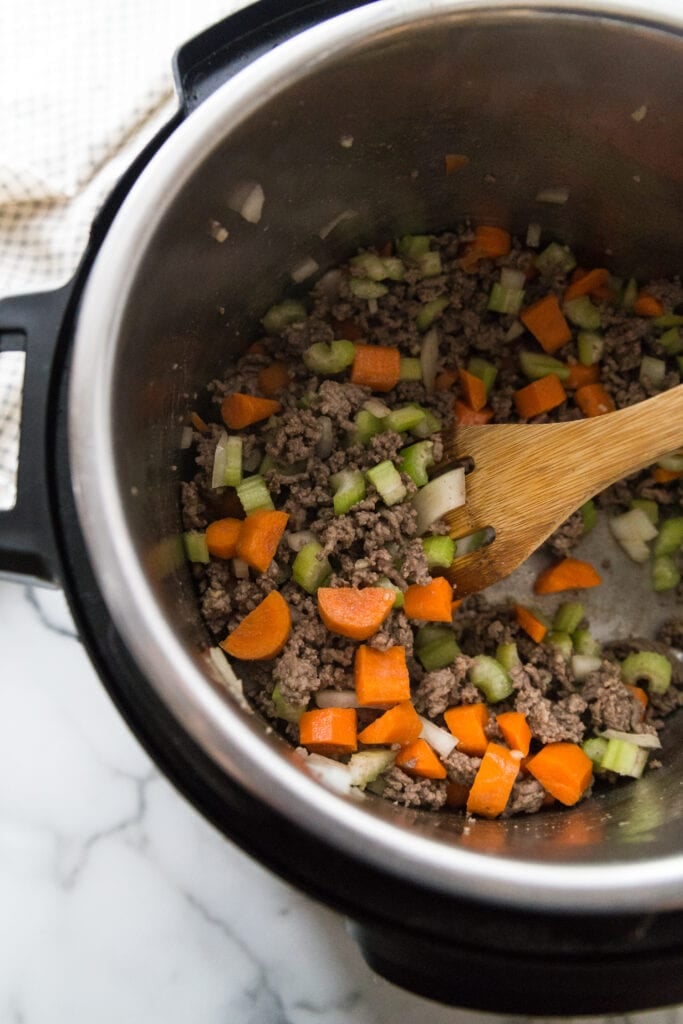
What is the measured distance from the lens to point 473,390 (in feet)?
5.53

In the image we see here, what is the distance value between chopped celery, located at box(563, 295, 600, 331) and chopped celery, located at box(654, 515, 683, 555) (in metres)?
0.42

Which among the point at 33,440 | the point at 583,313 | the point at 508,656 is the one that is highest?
the point at 33,440

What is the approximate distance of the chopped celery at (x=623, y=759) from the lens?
1.50m

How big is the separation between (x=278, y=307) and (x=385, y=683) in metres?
0.73

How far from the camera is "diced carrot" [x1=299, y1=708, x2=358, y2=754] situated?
1.37 meters

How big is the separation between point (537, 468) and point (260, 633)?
0.56 m

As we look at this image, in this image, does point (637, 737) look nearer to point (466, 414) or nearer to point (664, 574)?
point (664, 574)

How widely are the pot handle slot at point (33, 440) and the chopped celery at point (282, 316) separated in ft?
1.85

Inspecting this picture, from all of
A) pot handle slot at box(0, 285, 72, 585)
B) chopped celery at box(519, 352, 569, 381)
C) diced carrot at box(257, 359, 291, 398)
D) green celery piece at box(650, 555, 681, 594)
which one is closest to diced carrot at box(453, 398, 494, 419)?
chopped celery at box(519, 352, 569, 381)

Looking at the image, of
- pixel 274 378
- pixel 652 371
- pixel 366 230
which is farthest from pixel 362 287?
pixel 652 371

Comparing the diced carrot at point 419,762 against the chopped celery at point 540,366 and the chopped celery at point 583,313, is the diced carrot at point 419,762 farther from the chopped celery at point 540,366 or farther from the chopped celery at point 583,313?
the chopped celery at point 583,313

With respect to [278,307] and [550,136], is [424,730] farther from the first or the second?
[550,136]

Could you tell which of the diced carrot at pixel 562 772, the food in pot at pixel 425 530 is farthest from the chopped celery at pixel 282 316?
the diced carrot at pixel 562 772

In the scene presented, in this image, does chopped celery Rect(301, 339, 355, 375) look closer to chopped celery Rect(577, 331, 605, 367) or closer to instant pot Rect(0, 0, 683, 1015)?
instant pot Rect(0, 0, 683, 1015)
